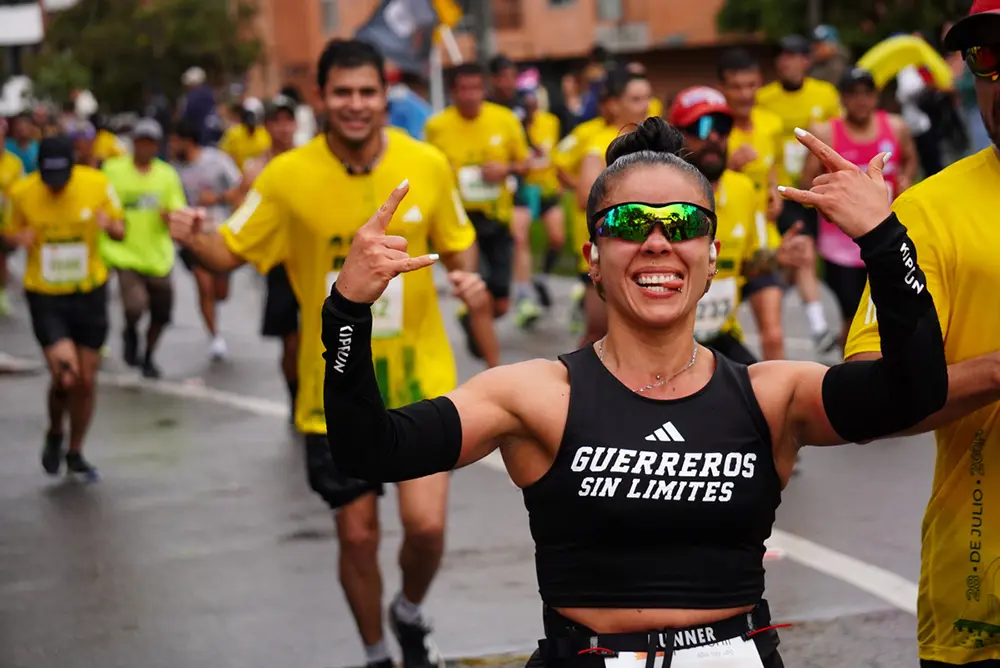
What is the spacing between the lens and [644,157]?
11.2 ft

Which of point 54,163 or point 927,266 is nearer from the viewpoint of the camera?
point 927,266

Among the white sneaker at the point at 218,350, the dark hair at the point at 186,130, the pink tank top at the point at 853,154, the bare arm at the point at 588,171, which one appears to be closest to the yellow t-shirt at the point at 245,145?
the dark hair at the point at 186,130

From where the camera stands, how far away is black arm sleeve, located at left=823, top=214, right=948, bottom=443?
303cm

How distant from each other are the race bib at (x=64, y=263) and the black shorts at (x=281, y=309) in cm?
113

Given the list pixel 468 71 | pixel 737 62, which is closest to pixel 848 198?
pixel 737 62

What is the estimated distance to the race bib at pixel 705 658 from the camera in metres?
3.09

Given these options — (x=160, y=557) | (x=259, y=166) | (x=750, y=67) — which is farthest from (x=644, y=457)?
(x=259, y=166)

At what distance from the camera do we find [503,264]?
45.8 ft

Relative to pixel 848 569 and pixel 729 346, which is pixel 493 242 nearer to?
pixel 729 346

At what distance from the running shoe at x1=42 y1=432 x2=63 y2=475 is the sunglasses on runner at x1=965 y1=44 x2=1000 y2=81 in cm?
749

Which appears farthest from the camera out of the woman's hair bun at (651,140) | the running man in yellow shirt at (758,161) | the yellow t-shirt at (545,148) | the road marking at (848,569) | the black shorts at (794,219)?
the yellow t-shirt at (545,148)

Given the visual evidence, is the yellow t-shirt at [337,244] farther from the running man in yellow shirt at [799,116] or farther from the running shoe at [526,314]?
the running shoe at [526,314]

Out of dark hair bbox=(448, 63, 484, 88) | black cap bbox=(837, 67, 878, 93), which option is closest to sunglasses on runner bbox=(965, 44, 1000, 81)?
black cap bbox=(837, 67, 878, 93)

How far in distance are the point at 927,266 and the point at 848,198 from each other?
0.43 m
